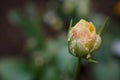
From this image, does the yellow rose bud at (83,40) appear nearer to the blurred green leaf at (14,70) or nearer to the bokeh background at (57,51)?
the bokeh background at (57,51)

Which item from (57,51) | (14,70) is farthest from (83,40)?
(14,70)

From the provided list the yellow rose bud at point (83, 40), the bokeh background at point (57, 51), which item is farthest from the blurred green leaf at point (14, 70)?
the yellow rose bud at point (83, 40)

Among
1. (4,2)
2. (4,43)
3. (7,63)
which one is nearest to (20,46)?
(4,43)

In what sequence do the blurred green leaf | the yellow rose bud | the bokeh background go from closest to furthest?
the yellow rose bud, the bokeh background, the blurred green leaf

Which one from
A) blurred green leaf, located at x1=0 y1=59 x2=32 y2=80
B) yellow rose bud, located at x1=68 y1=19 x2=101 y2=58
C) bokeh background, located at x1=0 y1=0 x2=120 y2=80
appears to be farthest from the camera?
blurred green leaf, located at x1=0 y1=59 x2=32 y2=80

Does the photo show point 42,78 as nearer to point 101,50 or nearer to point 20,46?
point 101,50

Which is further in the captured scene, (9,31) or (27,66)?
(9,31)

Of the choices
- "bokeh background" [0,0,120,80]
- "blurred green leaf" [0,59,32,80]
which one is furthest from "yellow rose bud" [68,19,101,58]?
"blurred green leaf" [0,59,32,80]

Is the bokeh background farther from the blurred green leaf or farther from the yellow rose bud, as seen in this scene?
the yellow rose bud

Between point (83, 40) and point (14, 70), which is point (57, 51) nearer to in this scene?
point (14, 70)
